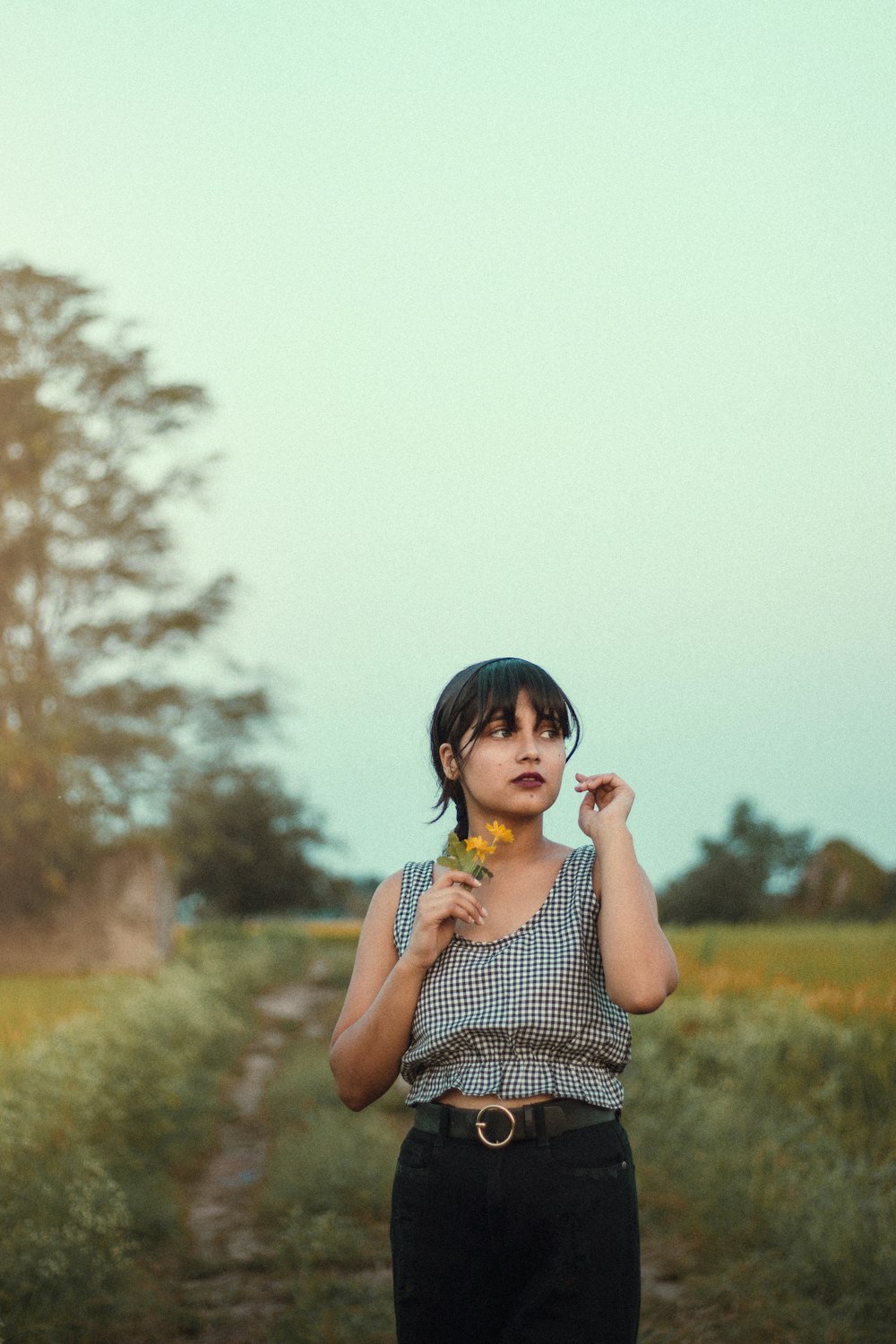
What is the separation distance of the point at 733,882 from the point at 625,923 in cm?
1600

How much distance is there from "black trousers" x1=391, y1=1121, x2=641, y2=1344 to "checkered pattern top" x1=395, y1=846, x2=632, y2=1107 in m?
0.09

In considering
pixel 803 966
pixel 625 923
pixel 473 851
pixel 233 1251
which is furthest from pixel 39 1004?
pixel 625 923

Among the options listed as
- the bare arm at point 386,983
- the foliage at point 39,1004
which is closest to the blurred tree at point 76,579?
the foliage at point 39,1004

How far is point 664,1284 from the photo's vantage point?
5410 millimetres

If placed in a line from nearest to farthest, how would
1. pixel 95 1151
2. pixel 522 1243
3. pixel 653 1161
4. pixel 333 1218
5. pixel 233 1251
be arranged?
pixel 522 1243 → pixel 333 1218 → pixel 233 1251 → pixel 95 1151 → pixel 653 1161

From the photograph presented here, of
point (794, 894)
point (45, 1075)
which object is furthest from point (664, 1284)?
point (794, 894)

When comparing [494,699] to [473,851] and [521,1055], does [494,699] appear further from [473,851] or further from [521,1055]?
[521,1055]

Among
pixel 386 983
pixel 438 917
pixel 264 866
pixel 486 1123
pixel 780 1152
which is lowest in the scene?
pixel 780 1152

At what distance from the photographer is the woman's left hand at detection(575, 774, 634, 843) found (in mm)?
2307

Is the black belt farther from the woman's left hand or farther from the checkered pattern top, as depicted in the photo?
the woman's left hand

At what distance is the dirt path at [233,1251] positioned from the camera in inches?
198

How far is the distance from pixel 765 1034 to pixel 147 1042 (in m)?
4.41

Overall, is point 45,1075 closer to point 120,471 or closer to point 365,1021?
point 365,1021

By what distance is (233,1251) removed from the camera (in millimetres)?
6133
